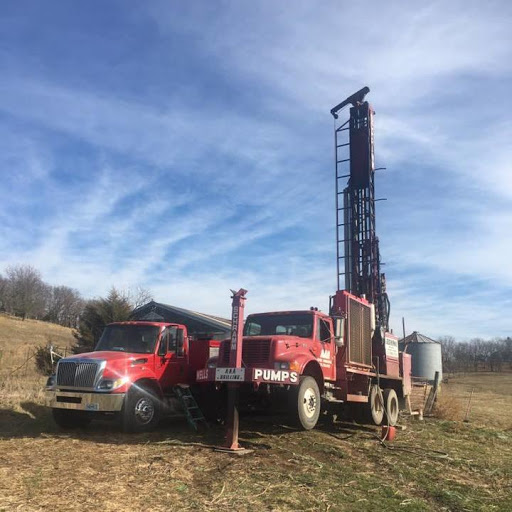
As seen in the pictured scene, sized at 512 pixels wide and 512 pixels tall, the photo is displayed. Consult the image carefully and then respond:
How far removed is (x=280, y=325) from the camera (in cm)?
1127

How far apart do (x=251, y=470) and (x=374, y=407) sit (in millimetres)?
5931

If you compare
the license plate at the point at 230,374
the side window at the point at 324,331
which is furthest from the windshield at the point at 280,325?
the license plate at the point at 230,374

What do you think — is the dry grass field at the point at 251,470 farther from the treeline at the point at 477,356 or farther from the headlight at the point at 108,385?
the treeline at the point at 477,356

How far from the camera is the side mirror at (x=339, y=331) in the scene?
11.2 m

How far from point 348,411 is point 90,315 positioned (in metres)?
18.4

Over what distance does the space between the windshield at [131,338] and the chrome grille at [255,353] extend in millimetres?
2170

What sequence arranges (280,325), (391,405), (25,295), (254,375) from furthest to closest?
(25,295) < (391,405) < (280,325) < (254,375)

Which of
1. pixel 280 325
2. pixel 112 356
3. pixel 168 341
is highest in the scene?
pixel 280 325

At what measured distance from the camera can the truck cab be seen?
395 inches

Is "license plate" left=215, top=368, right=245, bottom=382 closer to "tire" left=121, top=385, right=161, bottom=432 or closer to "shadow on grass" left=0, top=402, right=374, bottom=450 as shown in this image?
"shadow on grass" left=0, top=402, right=374, bottom=450

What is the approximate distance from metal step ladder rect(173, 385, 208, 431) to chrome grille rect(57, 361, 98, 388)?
77.0 inches

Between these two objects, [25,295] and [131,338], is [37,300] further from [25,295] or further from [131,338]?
[131,338]

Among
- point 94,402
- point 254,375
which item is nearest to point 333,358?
point 254,375

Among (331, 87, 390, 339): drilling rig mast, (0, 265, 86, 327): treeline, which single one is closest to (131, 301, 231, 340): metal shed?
(331, 87, 390, 339): drilling rig mast
